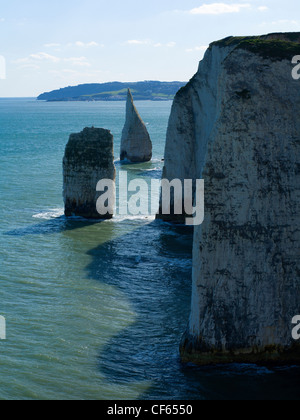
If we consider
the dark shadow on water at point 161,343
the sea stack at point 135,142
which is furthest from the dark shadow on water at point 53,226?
the sea stack at point 135,142

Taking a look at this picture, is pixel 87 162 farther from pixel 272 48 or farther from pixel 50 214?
pixel 272 48

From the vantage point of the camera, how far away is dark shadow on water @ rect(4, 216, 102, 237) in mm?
28934

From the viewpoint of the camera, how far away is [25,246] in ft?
86.9

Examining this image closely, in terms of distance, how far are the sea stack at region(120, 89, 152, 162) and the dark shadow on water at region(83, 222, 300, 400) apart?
2882cm

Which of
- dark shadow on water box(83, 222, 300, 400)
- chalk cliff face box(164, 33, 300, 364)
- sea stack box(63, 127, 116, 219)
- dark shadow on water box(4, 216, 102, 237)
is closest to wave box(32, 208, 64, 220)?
dark shadow on water box(4, 216, 102, 237)

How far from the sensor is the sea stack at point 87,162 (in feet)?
99.5

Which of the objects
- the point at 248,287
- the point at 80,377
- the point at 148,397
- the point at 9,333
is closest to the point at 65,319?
the point at 9,333

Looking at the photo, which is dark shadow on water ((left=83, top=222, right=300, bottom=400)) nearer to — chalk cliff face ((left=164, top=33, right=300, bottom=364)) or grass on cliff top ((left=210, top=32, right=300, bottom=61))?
chalk cliff face ((left=164, top=33, right=300, bottom=364))

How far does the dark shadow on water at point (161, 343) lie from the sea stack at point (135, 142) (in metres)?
28.8

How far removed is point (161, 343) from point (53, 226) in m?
14.9

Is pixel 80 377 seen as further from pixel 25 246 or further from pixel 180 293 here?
pixel 25 246

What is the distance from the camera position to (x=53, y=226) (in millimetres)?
30234

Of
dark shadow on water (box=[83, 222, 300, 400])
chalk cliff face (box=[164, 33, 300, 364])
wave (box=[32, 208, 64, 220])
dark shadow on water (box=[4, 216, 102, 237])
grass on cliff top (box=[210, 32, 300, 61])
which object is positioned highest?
grass on cliff top (box=[210, 32, 300, 61])

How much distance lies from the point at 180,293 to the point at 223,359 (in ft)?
20.9
